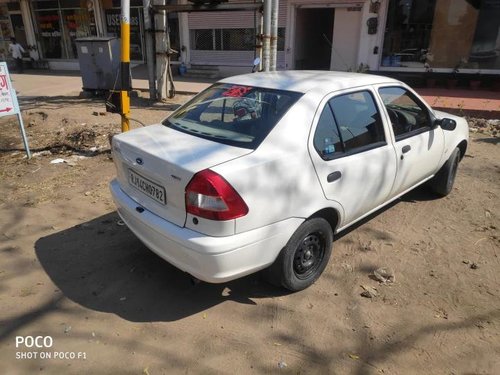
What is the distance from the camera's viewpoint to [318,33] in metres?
16.2

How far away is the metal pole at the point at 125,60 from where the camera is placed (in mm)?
5086

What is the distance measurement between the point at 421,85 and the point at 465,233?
32.0ft

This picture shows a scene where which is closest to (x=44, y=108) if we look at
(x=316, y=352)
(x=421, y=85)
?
(x=316, y=352)

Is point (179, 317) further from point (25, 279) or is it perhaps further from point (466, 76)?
point (466, 76)

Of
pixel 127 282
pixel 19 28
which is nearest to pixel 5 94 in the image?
pixel 127 282

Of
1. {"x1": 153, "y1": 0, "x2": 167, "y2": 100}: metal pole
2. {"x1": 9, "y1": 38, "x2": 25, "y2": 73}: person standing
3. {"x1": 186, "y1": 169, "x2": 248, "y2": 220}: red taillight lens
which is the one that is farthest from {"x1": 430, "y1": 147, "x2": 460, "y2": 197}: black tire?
{"x1": 9, "y1": 38, "x2": 25, "y2": 73}: person standing

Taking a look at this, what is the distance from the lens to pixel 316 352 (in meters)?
2.58

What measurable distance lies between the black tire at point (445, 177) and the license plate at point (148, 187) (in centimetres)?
346

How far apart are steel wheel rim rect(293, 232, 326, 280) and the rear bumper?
0.94ft

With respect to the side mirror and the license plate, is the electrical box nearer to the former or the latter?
the license plate

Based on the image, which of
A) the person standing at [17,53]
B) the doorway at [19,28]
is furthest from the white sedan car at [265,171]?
the doorway at [19,28]

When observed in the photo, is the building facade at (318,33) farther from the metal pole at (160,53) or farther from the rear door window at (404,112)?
the rear door window at (404,112)

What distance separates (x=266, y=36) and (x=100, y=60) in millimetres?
5292

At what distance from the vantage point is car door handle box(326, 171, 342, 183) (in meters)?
2.99
